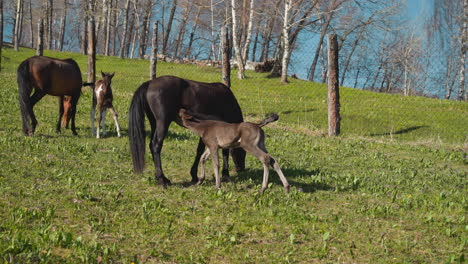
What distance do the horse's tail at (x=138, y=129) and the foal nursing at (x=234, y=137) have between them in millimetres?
676

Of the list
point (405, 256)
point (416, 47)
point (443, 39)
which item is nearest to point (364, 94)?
point (443, 39)

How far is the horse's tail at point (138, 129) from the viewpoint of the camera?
767 cm

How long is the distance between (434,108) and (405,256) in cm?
1971

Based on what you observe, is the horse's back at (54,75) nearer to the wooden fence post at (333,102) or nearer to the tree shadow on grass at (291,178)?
the tree shadow on grass at (291,178)

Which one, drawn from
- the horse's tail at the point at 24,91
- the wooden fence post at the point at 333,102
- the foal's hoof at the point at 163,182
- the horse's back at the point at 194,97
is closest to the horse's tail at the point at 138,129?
the horse's back at the point at 194,97

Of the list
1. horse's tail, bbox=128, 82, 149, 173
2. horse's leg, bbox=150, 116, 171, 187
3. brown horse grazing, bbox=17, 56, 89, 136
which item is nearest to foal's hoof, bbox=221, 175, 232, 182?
horse's leg, bbox=150, 116, 171, 187

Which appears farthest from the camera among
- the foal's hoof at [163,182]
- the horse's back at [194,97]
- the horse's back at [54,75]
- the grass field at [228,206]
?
the horse's back at [54,75]

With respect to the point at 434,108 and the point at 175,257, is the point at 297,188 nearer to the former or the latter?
the point at 175,257

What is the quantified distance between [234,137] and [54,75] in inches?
272

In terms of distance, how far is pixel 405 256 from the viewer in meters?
5.11

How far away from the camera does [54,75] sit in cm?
1212

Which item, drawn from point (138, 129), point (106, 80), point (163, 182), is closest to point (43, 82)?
point (106, 80)

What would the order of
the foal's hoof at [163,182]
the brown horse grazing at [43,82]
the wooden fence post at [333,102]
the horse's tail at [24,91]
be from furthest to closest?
the wooden fence post at [333,102]
the brown horse grazing at [43,82]
the horse's tail at [24,91]
the foal's hoof at [163,182]

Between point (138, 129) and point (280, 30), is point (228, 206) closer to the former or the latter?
point (138, 129)
